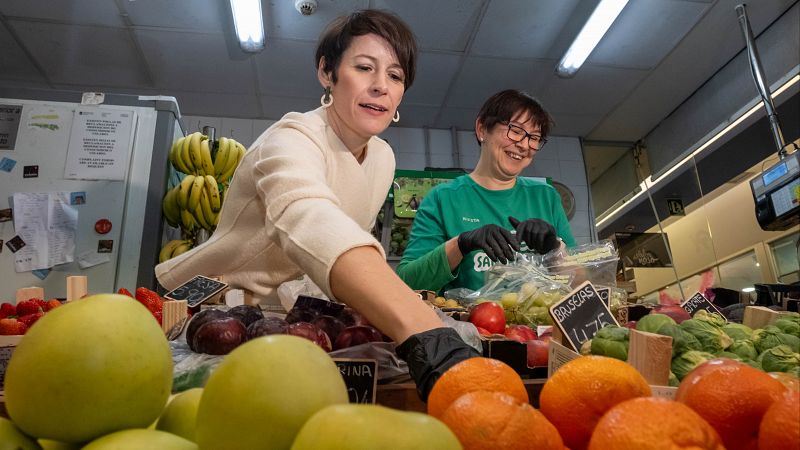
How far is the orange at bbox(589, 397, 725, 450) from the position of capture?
41 cm

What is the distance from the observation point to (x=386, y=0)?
3814 mm

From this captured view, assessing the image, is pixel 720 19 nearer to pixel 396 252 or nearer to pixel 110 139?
pixel 396 252

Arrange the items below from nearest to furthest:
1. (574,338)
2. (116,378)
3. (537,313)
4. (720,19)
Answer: (116,378)
(574,338)
(537,313)
(720,19)

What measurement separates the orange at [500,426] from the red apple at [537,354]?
0.66 meters

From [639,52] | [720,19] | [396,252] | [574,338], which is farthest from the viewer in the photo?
[396,252]

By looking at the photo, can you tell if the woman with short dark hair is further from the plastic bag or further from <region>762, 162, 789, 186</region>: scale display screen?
<region>762, 162, 789, 186</region>: scale display screen

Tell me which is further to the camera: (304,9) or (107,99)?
(304,9)

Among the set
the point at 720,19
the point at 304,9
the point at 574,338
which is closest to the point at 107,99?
the point at 304,9

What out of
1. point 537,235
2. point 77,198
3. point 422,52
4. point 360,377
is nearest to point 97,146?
point 77,198

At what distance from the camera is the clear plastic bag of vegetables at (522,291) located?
5.59 feet

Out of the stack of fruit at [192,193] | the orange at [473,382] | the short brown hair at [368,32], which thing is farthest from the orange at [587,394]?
the stack of fruit at [192,193]

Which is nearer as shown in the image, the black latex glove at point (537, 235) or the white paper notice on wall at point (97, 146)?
the black latex glove at point (537, 235)

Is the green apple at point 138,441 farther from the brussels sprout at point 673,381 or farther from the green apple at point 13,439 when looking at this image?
the brussels sprout at point 673,381

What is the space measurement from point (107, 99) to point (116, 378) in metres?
3.41
